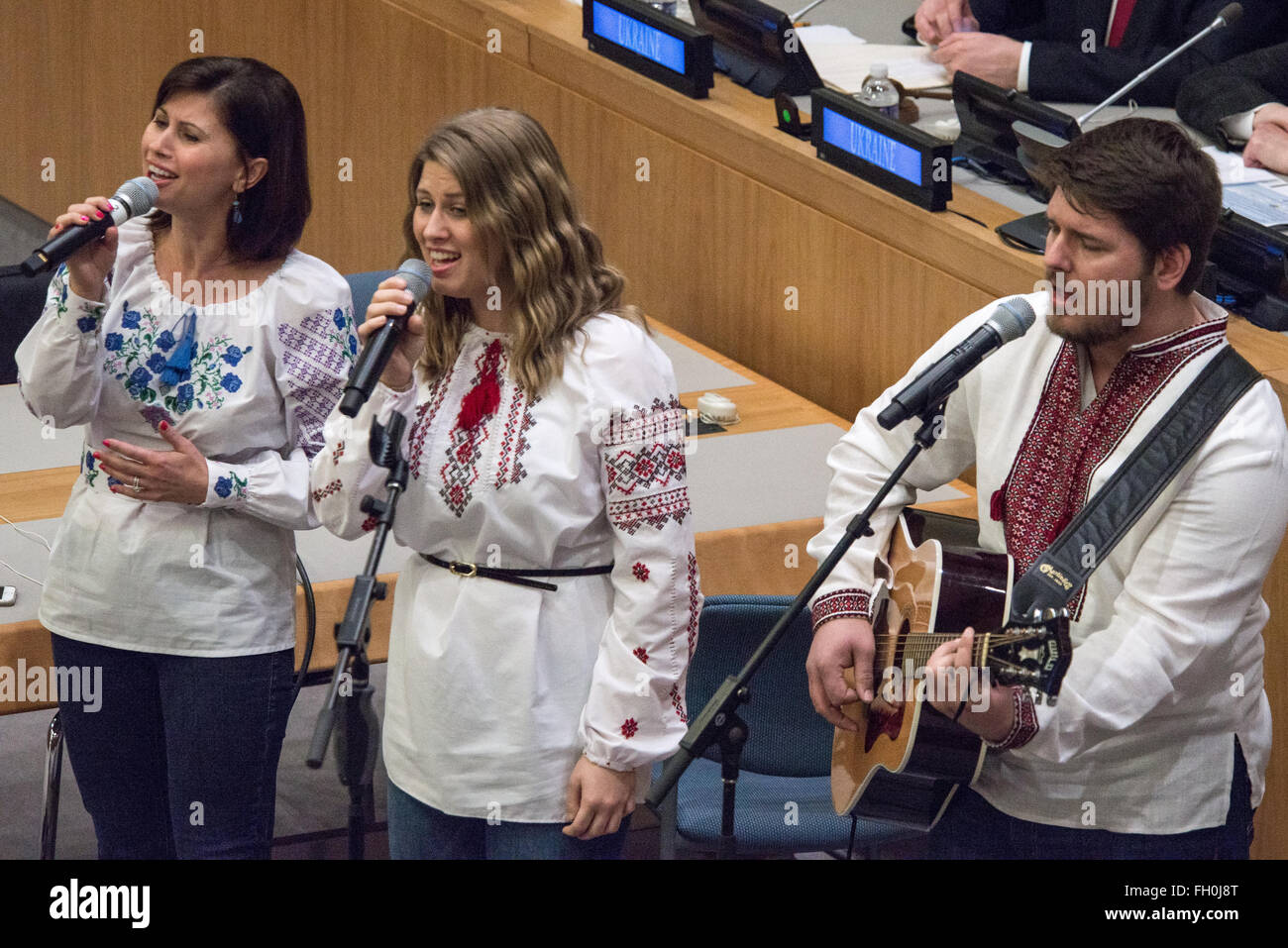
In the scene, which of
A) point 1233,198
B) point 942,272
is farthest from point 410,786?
point 1233,198

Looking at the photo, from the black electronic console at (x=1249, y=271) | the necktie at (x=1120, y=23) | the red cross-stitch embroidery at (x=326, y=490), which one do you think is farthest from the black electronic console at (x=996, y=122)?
the red cross-stitch embroidery at (x=326, y=490)

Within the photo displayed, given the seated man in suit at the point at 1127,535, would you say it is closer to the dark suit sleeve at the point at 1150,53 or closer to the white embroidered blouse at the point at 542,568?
the white embroidered blouse at the point at 542,568

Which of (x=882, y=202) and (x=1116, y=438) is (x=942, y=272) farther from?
(x=1116, y=438)

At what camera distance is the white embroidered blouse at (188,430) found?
2.38 metres

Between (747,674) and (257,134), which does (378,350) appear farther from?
(257,134)

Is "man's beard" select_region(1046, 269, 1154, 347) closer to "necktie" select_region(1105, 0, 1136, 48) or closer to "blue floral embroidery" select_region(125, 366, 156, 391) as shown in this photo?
"blue floral embroidery" select_region(125, 366, 156, 391)

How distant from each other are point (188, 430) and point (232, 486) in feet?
0.38

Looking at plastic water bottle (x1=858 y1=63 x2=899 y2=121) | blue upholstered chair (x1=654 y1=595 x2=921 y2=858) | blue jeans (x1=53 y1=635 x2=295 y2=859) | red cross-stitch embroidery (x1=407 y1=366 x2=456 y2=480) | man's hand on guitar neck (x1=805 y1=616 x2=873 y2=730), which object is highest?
plastic water bottle (x1=858 y1=63 x2=899 y2=121)

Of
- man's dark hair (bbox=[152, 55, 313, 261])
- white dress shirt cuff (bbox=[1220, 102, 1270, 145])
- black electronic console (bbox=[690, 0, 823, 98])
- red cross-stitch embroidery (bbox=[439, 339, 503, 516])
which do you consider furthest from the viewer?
black electronic console (bbox=[690, 0, 823, 98])

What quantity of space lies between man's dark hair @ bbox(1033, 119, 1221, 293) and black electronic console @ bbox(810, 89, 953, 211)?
1.44 metres

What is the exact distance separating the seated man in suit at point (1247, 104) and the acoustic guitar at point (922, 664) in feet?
5.23

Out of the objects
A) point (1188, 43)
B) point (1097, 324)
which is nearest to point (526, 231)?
point (1097, 324)

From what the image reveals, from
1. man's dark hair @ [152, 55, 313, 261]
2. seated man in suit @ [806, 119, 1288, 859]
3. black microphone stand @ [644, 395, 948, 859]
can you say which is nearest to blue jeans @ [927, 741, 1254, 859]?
seated man in suit @ [806, 119, 1288, 859]

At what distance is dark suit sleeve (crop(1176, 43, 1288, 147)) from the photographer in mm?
3729
